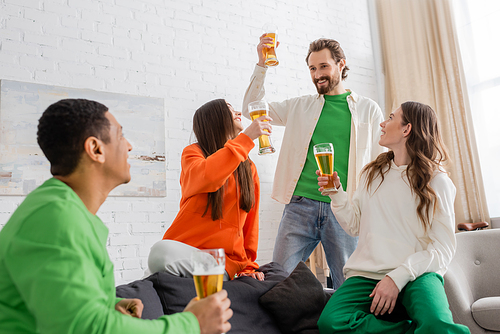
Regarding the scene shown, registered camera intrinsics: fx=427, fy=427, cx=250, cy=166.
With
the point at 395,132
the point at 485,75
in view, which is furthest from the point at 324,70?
the point at 485,75

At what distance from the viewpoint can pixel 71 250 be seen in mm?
855

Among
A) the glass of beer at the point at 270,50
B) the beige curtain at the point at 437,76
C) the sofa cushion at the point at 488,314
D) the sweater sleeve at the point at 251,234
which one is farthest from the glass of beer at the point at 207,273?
the beige curtain at the point at 437,76

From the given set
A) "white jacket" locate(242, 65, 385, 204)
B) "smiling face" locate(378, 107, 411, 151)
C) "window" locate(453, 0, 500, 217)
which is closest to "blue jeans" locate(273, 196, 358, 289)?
"white jacket" locate(242, 65, 385, 204)

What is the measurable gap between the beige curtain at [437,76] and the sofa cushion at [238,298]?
223cm

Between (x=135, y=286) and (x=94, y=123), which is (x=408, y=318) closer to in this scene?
(x=135, y=286)

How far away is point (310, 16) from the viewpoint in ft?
14.3

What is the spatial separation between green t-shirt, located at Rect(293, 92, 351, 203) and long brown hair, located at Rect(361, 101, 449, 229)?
327mm

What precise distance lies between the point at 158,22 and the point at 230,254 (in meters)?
2.28

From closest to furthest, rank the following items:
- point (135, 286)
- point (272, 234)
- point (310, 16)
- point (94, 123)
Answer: point (94, 123) < point (135, 286) < point (272, 234) < point (310, 16)

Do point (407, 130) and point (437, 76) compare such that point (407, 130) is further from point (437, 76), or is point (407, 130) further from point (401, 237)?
point (437, 76)

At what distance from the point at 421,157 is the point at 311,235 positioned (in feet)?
2.55

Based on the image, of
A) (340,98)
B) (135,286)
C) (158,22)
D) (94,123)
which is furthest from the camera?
(158,22)

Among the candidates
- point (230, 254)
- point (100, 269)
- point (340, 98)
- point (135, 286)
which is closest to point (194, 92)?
point (340, 98)

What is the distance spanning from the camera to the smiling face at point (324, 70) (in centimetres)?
271
